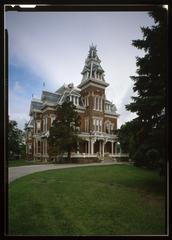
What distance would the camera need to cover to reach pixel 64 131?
22.2ft

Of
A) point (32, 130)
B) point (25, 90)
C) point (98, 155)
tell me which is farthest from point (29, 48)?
point (98, 155)

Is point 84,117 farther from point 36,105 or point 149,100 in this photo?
point 149,100

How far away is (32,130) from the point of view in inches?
259

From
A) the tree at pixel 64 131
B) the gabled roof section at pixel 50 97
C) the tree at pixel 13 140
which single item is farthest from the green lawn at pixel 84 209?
the gabled roof section at pixel 50 97

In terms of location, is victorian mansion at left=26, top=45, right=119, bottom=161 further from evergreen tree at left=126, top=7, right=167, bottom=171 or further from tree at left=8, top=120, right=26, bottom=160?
evergreen tree at left=126, top=7, right=167, bottom=171

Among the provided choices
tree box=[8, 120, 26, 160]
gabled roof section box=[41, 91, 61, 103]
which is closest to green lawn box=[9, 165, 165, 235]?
tree box=[8, 120, 26, 160]

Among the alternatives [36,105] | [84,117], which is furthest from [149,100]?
[84,117]

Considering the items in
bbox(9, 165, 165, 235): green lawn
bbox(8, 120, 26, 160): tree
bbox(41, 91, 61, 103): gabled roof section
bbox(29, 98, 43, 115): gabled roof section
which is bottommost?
bbox(9, 165, 165, 235): green lawn

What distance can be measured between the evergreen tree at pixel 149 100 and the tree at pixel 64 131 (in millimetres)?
3076

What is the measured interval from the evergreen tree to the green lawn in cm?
68

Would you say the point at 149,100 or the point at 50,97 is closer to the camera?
the point at 149,100

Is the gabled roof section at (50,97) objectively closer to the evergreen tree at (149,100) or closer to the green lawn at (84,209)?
the green lawn at (84,209)

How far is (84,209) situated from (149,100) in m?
1.84

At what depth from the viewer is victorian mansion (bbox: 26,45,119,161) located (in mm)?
6256
